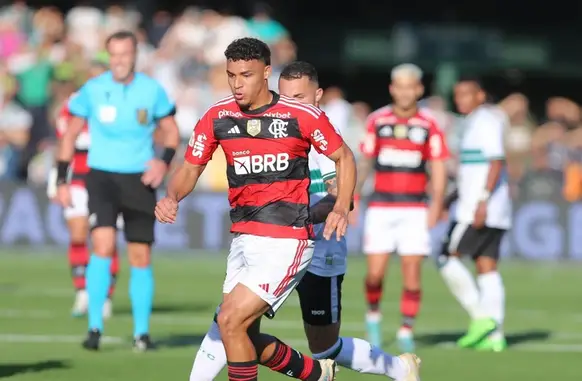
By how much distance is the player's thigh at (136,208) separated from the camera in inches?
502

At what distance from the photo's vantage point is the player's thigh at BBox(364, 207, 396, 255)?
13.2m

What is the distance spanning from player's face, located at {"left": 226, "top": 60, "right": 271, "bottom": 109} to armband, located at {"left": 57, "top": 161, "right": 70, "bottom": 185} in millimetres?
4651

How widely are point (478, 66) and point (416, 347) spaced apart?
1828 centimetres

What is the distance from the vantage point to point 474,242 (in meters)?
14.2

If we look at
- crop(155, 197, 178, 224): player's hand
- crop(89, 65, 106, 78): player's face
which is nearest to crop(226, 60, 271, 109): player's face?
crop(155, 197, 178, 224): player's hand

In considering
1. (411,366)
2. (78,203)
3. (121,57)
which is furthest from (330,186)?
(78,203)

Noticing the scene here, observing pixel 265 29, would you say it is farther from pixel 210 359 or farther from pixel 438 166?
pixel 210 359

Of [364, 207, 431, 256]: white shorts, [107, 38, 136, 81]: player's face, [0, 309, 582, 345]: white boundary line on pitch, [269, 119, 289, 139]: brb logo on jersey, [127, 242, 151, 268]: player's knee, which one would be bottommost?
[0, 309, 582, 345]: white boundary line on pitch

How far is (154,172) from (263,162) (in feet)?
13.1

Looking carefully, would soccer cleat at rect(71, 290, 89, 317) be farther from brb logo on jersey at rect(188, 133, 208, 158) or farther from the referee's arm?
brb logo on jersey at rect(188, 133, 208, 158)

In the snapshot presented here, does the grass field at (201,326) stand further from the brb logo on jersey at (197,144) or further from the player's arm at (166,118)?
the brb logo on jersey at (197,144)

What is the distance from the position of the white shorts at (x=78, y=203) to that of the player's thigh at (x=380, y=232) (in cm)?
399

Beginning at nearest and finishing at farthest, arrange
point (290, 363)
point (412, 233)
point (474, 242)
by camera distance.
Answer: point (290, 363) → point (412, 233) → point (474, 242)

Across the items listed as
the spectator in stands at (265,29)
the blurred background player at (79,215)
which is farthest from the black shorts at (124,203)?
the spectator in stands at (265,29)
